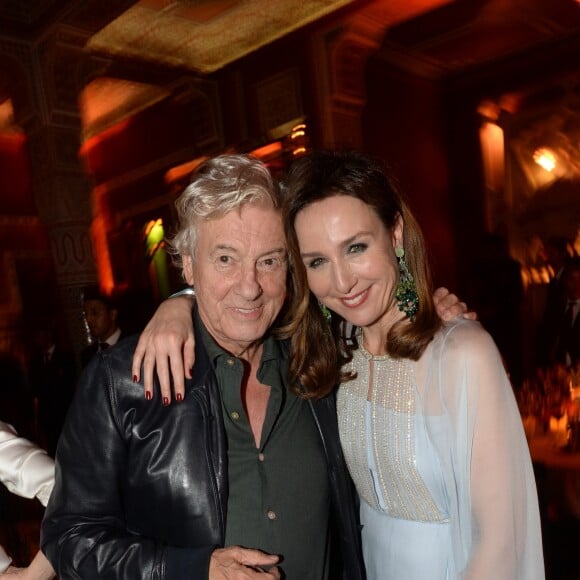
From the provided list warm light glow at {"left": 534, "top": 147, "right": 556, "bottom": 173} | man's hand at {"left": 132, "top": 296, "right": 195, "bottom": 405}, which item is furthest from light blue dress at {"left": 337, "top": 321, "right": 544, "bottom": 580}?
warm light glow at {"left": 534, "top": 147, "right": 556, "bottom": 173}

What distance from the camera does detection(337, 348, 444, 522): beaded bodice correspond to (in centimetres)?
142

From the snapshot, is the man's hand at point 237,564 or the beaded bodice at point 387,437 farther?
the beaded bodice at point 387,437

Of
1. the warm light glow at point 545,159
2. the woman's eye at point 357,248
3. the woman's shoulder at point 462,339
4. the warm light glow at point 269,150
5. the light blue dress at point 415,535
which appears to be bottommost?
the light blue dress at point 415,535

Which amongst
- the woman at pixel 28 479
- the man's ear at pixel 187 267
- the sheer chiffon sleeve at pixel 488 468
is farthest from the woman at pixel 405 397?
the woman at pixel 28 479

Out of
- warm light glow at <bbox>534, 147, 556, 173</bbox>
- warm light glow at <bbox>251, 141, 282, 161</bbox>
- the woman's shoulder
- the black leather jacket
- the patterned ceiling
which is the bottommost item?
the black leather jacket

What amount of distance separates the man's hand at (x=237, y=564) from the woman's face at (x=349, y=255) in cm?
63

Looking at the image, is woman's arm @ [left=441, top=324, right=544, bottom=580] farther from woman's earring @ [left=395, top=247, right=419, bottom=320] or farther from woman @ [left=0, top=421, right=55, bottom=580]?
woman @ [left=0, top=421, right=55, bottom=580]

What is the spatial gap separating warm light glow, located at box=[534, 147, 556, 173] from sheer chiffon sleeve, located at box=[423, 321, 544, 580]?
21.8 ft

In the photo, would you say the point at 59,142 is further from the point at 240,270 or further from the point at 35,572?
the point at 35,572

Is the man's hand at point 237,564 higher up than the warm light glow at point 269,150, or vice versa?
the warm light glow at point 269,150

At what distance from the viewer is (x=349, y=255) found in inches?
56.0

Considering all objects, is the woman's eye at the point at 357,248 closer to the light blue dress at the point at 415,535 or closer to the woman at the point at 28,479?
the light blue dress at the point at 415,535

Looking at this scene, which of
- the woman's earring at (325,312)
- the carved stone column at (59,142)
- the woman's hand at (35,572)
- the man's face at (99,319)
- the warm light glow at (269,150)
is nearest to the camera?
the woman's hand at (35,572)

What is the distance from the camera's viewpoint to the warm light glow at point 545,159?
23.0ft
